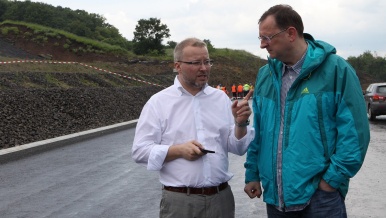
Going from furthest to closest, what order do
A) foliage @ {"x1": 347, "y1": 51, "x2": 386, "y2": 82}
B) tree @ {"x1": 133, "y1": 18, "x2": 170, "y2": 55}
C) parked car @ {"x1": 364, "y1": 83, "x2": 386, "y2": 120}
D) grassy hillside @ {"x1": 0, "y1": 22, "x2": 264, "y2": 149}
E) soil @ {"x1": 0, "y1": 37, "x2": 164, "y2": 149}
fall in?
foliage @ {"x1": 347, "y1": 51, "x2": 386, "y2": 82} < tree @ {"x1": 133, "y1": 18, "x2": 170, "y2": 55} < parked car @ {"x1": 364, "y1": 83, "x2": 386, "y2": 120} < grassy hillside @ {"x1": 0, "y1": 22, "x2": 264, "y2": 149} < soil @ {"x1": 0, "y1": 37, "x2": 164, "y2": 149}

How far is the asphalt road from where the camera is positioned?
799cm

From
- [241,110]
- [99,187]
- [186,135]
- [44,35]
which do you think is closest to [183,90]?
[186,135]

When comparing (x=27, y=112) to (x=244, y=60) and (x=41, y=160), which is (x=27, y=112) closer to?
(x=41, y=160)

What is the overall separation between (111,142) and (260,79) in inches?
506

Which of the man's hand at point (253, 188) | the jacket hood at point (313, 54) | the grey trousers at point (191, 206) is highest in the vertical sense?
the jacket hood at point (313, 54)

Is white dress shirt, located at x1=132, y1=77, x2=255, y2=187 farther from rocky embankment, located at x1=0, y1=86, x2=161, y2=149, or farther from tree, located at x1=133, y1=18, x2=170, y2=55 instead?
tree, located at x1=133, y1=18, x2=170, y2=55

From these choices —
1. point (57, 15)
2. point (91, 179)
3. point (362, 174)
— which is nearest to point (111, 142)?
point (91, 179)

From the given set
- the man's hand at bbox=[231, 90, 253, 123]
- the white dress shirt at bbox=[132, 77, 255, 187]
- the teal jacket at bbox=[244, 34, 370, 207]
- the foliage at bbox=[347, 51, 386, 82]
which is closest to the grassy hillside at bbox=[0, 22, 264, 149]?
the white dress shirt at bbox=[132, 77, 255, 187]

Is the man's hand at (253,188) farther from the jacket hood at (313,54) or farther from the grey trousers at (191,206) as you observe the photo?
the jacket hood at (313,54)

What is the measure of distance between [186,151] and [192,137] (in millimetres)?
190

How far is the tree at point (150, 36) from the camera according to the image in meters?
80.3

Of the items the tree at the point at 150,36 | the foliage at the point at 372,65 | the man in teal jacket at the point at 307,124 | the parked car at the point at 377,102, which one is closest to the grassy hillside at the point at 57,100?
the parked car at the point at 377,102

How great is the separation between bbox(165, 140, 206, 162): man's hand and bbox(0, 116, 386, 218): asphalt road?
394 centimetres

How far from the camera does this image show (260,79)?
159 inches
